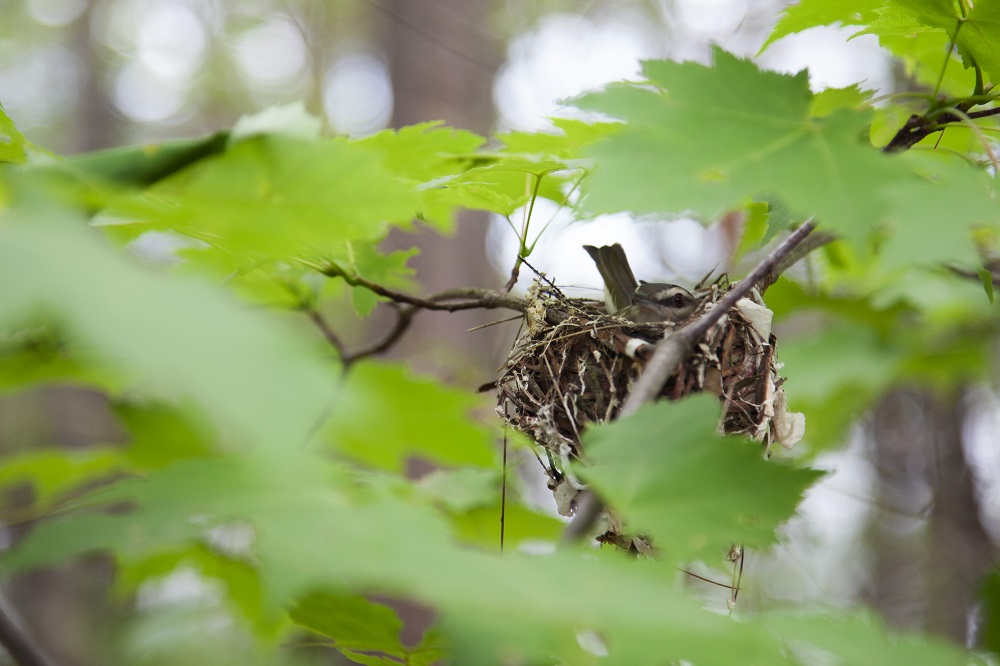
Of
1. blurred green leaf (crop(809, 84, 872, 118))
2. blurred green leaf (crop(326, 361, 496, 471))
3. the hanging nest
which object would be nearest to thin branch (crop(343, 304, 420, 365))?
blurred green leaf (crop(326, 361, 496, 471))

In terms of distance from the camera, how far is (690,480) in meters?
0.78

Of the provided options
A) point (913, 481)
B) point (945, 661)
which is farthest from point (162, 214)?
point (913, 481)

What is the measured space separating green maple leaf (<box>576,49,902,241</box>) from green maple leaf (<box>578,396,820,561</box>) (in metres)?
0.23

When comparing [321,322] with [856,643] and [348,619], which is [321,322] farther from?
[856,643]

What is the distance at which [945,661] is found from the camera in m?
0.68

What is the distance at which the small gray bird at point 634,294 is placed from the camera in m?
1.48

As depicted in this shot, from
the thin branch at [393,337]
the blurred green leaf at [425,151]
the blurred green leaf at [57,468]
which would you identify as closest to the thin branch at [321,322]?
the thin branch at [393,337]

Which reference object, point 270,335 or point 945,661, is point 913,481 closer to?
point 945,661

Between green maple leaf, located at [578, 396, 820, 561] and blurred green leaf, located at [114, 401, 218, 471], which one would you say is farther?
blurred green leaf, located at [114, 401, 218, 471]

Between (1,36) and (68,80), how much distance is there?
48.4 inches

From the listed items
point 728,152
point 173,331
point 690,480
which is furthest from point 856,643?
point 173,331

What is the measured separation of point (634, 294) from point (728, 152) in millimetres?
686

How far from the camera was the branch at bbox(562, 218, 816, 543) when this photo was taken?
78 centimetres

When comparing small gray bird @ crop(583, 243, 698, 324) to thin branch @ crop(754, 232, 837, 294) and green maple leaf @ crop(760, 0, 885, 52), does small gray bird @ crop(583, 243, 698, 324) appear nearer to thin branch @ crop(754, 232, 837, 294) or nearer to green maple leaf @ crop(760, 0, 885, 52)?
thin branch @ crop(754, 232, 837, 294)
